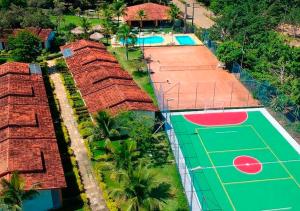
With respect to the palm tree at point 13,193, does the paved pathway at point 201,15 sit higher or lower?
higher

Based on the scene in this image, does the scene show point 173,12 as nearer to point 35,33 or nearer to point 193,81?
point 193,81

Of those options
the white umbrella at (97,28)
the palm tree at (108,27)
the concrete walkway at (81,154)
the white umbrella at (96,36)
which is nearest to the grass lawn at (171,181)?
the concrete walkway at (81,154)

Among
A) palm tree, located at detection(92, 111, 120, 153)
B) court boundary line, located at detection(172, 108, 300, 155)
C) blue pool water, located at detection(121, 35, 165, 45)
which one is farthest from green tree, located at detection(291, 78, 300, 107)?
blue pool water, located at detection(121, 35, 165, 45)

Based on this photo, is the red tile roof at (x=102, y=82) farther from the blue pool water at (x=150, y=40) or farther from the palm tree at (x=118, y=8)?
the palm tree at (x=118, y=8)

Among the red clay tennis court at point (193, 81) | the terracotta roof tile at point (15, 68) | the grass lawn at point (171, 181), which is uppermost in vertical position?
the terracotta roof tile at point (15, 68)

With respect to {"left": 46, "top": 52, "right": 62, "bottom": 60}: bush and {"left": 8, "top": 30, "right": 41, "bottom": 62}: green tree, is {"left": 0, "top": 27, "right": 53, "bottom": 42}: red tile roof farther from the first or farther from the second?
{"left": 8, "top": 30, "right": 41, "bottom": 62}: green tree
